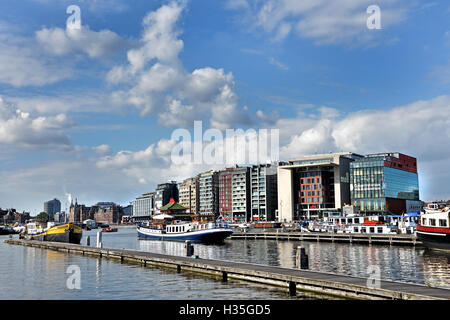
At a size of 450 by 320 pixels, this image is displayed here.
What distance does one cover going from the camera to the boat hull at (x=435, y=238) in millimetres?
62188

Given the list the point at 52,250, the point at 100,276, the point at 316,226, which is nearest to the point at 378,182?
the point at 316,226

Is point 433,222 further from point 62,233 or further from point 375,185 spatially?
point 375,185

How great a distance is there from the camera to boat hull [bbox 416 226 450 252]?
62.2 m

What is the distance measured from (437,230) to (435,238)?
139 cm

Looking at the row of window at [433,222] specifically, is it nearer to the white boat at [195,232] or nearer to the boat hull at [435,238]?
the boat hull at [435,238]

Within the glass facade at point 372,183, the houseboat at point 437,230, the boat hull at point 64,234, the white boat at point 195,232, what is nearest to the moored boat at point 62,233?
the boat hull at point 64,234

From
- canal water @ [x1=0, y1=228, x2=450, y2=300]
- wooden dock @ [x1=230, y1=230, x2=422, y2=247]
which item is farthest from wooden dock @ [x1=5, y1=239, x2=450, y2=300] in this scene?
wooden dock @ [x1=230, y1=230, x2=422, y2=247]

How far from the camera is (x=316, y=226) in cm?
11506

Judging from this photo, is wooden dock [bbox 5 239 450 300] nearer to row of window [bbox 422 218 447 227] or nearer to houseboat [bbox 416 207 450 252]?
houseboat [bbox 416 207 450 252]

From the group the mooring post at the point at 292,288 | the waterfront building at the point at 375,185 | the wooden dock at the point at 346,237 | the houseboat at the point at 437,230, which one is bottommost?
the wooden dock at the point at 346,237

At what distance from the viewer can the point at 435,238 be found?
64.1 m

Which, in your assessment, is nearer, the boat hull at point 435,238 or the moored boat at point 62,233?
the boat hull at point 435,238
